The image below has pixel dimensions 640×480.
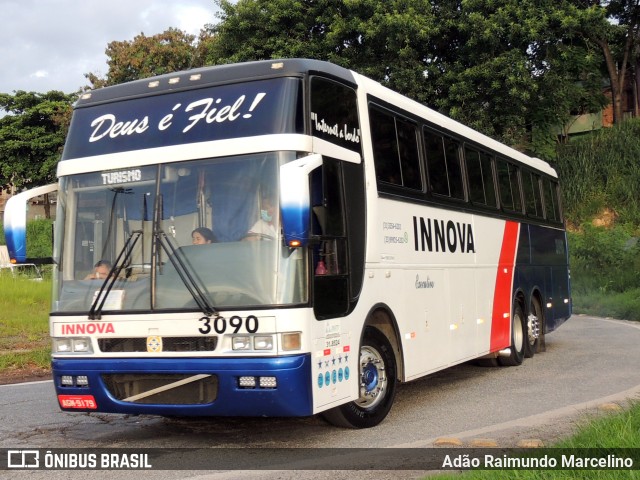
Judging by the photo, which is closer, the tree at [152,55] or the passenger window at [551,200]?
the passenger window at [551,200]

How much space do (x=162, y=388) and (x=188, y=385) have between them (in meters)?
0.22

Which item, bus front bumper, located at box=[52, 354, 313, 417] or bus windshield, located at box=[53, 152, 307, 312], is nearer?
bus front bumper, located at box=[52, 354, 313, 417]

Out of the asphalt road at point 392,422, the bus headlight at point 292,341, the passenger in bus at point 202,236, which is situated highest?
the passenger in bus at point 202,236

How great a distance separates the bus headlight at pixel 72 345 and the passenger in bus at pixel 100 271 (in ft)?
1.68

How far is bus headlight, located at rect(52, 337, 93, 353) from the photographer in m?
7.00

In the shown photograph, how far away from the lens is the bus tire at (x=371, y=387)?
24.6 ft

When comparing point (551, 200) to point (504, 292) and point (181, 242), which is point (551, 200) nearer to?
point (504, 292)

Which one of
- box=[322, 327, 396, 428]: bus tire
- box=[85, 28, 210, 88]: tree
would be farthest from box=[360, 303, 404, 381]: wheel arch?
box=[85, 28, 210, 88]: tree

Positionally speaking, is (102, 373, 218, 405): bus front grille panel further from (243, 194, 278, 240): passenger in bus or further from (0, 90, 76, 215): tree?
(0, 90, 76, 215): tree

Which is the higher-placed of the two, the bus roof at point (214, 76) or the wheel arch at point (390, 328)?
the bus roof at point (214, 76)

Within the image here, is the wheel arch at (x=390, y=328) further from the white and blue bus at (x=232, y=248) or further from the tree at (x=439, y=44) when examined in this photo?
the tree at (x=439, y=44)

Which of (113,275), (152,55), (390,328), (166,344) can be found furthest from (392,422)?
(152,55)

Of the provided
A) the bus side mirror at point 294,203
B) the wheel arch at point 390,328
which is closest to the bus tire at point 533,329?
the wheel arch at point 390,328

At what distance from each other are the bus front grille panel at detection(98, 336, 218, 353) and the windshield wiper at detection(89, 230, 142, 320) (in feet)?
0.80
